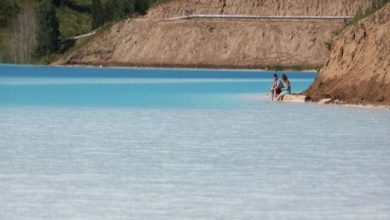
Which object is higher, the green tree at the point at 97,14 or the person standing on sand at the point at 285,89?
the green tree at the point at 97,14

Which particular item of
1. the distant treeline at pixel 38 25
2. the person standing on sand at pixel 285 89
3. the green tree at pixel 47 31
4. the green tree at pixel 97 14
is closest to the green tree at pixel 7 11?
the distant treeline at pixel 38 25

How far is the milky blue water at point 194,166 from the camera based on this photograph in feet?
54.8

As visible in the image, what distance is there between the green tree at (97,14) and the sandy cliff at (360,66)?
13466cm

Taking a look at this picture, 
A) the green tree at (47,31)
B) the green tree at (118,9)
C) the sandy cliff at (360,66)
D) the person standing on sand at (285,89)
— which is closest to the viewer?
the sandy cliff at (360,66)

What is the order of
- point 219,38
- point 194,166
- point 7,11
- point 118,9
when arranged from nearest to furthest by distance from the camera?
point 194,166 < point 219,38 < point 118,9 < point 7,11

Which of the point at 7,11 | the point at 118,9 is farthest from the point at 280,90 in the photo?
the point at 7,11

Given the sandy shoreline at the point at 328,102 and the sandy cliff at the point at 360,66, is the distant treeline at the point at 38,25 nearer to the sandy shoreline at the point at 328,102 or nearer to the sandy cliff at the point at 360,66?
the sandy cliff at the point at 360,66

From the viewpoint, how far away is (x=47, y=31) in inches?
6845

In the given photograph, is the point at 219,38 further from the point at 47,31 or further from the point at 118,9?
the point at 47,31

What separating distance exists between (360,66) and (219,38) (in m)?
120

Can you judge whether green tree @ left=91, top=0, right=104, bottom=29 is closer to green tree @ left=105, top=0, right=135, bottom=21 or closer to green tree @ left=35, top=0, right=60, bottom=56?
green tree @ left=105, top=0, right=135, bottom=21

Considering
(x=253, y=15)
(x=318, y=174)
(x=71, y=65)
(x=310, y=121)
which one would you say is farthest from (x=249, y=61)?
(x=318, y=174)

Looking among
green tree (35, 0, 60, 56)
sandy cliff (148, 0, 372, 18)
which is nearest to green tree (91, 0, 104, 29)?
green tree (35, 0, 60, 56)

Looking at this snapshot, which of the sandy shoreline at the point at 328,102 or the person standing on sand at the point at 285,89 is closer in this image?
the sandy shoreline at the point at 328,102
